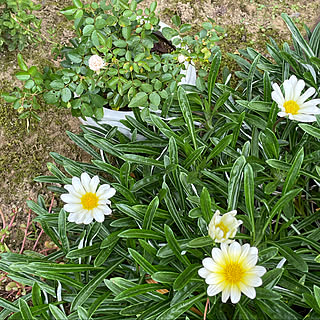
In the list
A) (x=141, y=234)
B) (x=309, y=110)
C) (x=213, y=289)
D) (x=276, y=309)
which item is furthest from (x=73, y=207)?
(x=309, y=110)

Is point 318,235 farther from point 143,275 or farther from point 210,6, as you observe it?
point 210,6

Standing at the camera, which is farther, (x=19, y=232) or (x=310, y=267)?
(x=19, y=232)

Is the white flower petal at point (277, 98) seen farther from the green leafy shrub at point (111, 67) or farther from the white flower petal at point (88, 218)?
the white flower petal at point (88, 218)

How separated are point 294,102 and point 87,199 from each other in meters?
0.61

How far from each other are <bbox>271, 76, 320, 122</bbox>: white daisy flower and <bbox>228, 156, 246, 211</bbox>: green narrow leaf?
0.17 metres

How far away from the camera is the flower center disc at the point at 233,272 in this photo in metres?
0.80

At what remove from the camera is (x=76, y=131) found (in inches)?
67.1

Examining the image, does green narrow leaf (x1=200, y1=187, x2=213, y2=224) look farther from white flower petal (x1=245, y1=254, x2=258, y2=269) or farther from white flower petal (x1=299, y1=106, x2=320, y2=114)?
white flower petal (x1=299, y1=106, x2=320, y2=114)

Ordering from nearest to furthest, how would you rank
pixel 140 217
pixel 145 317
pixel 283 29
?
pixel 145 317
pixel 140 217
pixel 283 29

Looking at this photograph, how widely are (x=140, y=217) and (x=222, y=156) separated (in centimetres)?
34

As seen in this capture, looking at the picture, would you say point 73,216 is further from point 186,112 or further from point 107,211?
point 186,112

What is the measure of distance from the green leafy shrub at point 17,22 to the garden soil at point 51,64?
96mm

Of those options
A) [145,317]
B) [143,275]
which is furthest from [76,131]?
[145,317]

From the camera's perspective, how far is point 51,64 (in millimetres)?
1815
